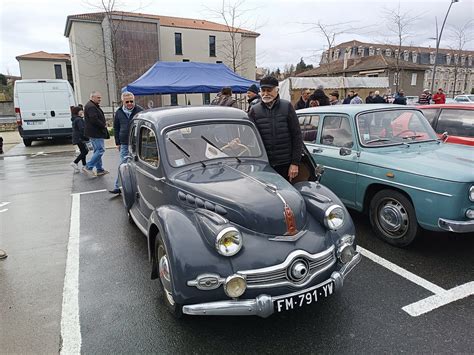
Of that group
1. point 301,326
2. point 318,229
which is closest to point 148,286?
point 301,326

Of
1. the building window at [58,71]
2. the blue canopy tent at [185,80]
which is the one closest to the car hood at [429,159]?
the blue canopy tent at [185,80]

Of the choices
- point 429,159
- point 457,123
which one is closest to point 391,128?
point 429,159

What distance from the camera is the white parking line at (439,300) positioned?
300 centimetres

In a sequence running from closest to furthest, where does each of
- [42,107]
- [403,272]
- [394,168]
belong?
1. [403,272]
2. [394,168]
3. [42,107]

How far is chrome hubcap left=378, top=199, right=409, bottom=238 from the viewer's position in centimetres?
415

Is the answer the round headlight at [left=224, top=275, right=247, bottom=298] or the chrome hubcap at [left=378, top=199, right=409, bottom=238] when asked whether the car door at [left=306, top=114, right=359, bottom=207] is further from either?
the round headlight at [left=224, top=275, right=247, bottom=298]

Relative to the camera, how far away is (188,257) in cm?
256

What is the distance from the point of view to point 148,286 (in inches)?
138

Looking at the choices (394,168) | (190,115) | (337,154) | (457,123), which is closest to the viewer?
(190,115)

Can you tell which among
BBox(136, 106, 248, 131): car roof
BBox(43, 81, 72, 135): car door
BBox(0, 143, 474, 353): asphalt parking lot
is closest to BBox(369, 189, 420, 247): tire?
BBox(0, 143, 474, 353): asphalt parking lot

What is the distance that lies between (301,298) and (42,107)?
556 inches

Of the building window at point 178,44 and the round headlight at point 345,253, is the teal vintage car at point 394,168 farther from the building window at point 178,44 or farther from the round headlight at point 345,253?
the building window at point 178,44

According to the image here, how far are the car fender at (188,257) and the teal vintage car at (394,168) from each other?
8.33 ft

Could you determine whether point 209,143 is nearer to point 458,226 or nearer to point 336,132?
point 336,132
